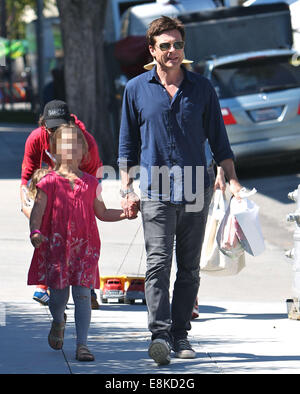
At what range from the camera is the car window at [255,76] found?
1552cm

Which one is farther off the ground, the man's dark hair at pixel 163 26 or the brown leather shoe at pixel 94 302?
the man's dark hair at pixel 163 26

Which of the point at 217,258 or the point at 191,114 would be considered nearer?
the point at 191,114

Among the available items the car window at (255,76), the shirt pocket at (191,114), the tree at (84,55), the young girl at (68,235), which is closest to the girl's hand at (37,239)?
the young girl at (68,235)

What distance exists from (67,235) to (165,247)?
0.56m

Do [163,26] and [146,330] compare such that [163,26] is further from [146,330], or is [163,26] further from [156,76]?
[146,330]

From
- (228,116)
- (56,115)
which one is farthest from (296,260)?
(228,116)

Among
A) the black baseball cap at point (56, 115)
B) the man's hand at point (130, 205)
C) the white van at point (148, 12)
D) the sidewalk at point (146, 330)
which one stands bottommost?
the sidewalk at point (146, 330)

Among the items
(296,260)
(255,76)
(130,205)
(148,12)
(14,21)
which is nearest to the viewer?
(130,205)

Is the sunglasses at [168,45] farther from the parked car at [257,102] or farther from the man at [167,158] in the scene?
the parked car at [257,102]

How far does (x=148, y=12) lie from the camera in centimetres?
2081

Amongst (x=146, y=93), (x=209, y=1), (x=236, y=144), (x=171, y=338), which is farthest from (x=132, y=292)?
(x=209, y=1)

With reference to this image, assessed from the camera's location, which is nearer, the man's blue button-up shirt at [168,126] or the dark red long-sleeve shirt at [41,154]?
the man's blue button-up shirt at [168,126]

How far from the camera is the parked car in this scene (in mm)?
15320
